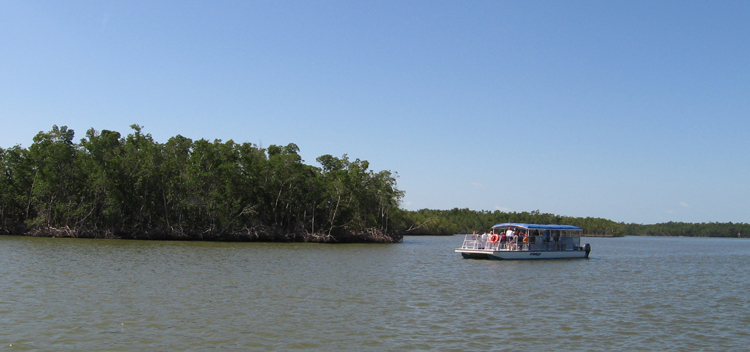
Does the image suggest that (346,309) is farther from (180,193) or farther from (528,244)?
(180,193)

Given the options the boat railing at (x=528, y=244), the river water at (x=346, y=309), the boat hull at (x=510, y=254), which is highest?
the boat railing at (x=528, y=244)

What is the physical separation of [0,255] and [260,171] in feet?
106

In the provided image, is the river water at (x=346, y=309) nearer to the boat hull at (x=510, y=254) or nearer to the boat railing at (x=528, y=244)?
the boat hull at (x=510, y=254)

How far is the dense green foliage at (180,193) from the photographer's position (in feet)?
185

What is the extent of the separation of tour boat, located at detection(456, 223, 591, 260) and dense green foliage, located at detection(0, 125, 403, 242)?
2388 centimetres

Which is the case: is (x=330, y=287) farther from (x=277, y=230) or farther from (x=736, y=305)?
(x=277, y=230)

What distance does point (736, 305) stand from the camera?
71.5 ft

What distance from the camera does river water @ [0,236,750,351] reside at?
44.0ft

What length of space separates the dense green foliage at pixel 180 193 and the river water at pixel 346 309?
2774 centimetres

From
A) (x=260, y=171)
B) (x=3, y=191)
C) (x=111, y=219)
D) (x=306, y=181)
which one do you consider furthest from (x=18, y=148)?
(x=306, y=181)

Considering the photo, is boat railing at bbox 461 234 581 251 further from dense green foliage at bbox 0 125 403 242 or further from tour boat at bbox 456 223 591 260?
dense green foliage at bbox 0 125 403 242

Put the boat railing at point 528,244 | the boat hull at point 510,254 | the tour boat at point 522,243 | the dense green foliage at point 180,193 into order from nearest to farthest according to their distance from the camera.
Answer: the boat hull at point 510,254
the tour boat at point 522,243
the boat railing at point 528,244
the dense green foliage at point 180,193

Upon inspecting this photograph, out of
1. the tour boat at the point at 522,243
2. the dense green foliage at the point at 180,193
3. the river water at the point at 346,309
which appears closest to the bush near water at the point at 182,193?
the dense green foliage at the point at 180,193

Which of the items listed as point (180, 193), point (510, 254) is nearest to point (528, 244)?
point (510, 254)
